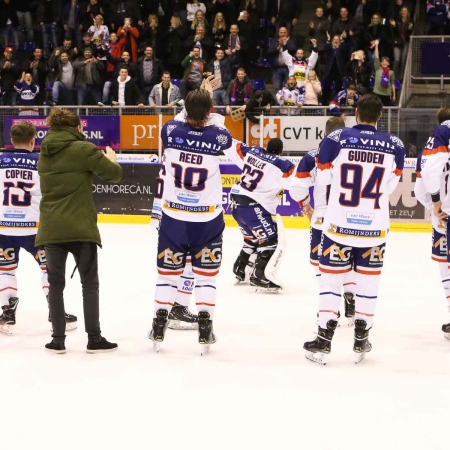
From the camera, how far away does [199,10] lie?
18.8m

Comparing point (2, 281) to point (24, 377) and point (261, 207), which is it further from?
point (261, 207)

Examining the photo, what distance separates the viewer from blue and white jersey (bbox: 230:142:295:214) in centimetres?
909

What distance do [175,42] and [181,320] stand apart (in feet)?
40.3

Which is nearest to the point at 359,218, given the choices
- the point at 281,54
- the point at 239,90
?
the point at 239,90

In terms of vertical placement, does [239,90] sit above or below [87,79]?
below

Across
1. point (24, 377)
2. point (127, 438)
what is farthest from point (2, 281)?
point (127, 438)

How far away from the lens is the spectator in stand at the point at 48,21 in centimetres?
1969

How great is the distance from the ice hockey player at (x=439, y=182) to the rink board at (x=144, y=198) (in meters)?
7.65

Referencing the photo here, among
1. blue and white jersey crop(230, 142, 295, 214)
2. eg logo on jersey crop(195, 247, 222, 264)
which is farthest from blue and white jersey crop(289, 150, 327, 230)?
blue and white jersey crop(230, 142, 295, 214)

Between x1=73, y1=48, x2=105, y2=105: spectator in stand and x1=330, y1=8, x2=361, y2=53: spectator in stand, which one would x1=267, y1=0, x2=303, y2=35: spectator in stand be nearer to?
x1=330, y1=8, x2=361, y2=53: spectator in stand

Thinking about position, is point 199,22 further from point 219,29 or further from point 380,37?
point 380,37

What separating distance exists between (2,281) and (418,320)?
12.2 ft

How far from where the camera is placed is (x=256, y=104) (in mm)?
15336

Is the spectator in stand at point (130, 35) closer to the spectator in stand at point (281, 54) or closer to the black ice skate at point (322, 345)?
the spectator in stand at point (281, 54)
